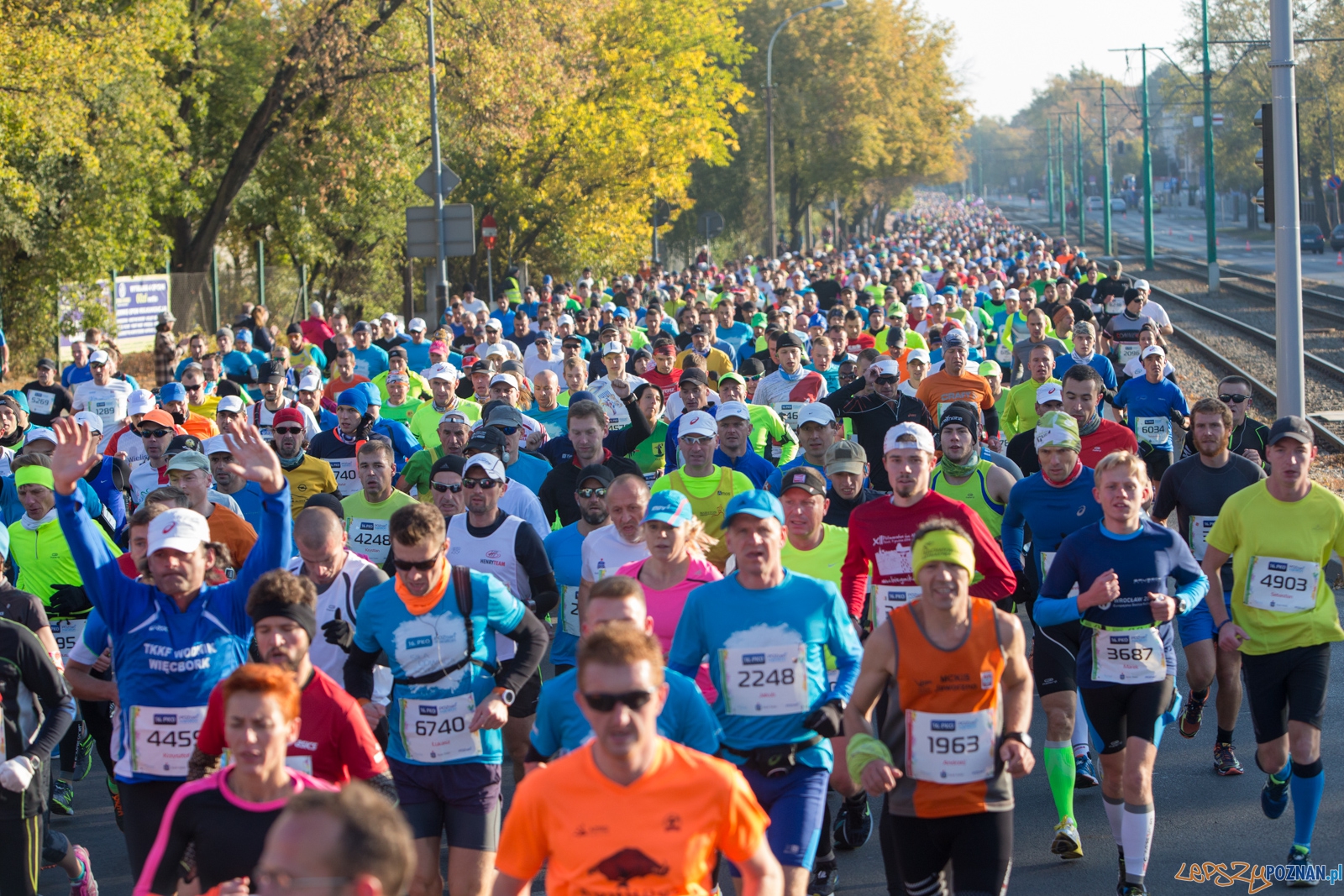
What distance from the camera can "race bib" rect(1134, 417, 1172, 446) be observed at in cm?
1213

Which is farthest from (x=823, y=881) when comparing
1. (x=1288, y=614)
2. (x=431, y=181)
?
(x=431, y=181)

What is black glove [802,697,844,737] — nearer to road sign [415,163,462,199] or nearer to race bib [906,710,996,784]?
race bib [906,710,996,784]

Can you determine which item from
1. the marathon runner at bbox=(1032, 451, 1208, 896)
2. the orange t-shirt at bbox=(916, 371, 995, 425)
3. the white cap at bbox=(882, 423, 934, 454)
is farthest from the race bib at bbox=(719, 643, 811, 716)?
the orange t-shirt at bbox=(916, 371, 995, 425)

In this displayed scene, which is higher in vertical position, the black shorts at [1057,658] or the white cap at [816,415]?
the white cap at [816,415]

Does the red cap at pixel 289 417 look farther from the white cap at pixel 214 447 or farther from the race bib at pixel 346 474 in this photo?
the race bib at pixel 346 474

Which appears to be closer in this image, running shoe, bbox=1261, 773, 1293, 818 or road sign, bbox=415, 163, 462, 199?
running shoe, bbox=1261, 773, 1293, 818

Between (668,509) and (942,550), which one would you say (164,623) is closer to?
(668,509)

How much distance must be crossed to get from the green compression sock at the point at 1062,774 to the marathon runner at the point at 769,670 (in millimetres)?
1862

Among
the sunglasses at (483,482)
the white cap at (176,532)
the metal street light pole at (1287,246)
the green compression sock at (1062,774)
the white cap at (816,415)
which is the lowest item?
the green compression sock at (1062,774)

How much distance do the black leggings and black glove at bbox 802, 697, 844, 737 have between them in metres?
0.33

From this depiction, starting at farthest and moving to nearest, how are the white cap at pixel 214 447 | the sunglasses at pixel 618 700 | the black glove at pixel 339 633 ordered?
the white cap at pixel 214 447
the black glove at pixel 339 633
the sunglasses at pixel 618 700

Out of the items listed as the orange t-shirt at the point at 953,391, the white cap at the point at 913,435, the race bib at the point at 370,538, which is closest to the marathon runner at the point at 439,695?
the white cap at the point at 913,435

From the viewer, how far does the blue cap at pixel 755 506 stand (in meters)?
5.42

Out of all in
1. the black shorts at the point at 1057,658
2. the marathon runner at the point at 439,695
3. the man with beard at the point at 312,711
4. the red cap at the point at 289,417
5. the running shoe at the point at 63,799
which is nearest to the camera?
the man with beard at the point at 312,711
